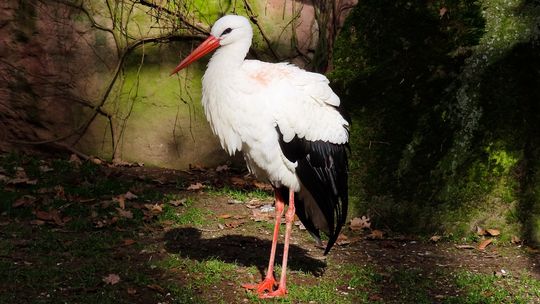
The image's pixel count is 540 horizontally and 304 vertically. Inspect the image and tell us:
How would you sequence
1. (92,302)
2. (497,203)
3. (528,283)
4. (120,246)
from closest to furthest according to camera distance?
(92,302) → (528,283) → (120,246) → (497,203)

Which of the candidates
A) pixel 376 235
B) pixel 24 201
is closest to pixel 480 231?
pixel 376 235

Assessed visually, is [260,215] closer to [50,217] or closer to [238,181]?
[238,181]

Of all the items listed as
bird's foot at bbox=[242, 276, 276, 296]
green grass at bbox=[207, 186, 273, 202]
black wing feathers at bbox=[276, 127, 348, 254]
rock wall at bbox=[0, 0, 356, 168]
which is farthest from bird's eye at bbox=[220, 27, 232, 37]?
rock wall at bbox=[0, 0, 356, 168]

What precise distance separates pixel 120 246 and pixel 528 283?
303 centimetres

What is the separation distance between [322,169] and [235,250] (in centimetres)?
121

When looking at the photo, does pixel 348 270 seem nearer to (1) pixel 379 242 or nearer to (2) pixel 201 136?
(1) pixel 379 242

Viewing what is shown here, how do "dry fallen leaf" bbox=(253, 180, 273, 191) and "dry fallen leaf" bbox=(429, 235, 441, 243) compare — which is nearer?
"dry fallen leaf" bbox=(429, 235, 441, 243)

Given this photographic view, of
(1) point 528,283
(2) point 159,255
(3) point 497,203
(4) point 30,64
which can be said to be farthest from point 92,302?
(4) point 30,64

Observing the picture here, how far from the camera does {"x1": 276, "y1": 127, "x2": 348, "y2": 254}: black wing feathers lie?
184 inches

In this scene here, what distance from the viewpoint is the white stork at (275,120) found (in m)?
4.53

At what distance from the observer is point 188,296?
4648 millimetres

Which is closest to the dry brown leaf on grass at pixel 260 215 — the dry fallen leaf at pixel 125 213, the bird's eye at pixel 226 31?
the dry fallen leaf at pixel 125 213

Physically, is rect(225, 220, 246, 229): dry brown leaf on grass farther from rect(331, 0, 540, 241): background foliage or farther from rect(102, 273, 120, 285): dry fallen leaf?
rect(102, 273, 120, 285): dry fallen leaf

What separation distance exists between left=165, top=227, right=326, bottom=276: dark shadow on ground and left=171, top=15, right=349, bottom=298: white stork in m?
0.52
